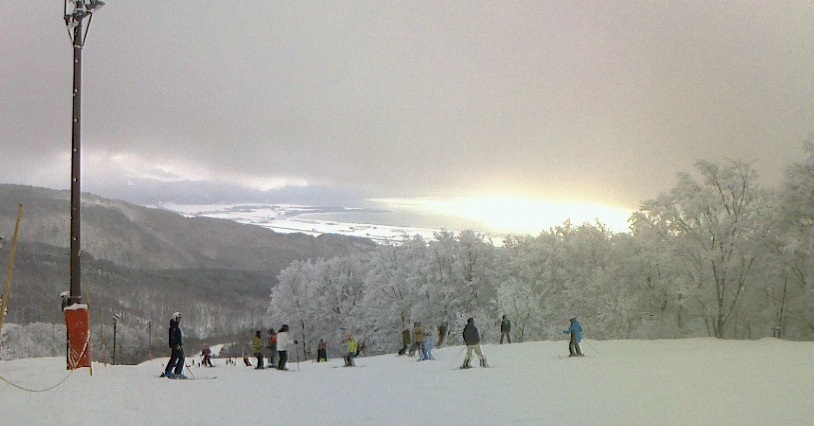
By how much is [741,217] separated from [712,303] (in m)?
7.26

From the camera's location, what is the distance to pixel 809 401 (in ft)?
38.0

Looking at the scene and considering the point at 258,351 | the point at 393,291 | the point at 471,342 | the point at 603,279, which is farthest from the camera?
the point at 393,291

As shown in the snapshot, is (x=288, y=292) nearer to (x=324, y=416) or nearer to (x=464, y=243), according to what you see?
(x=464, y=243)

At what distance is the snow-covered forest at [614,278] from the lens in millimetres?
39531

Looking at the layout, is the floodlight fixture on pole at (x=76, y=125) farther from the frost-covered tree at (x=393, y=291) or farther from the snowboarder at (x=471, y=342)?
the frost-covered tree at (x=393, y=291)

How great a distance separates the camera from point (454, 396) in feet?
44.7

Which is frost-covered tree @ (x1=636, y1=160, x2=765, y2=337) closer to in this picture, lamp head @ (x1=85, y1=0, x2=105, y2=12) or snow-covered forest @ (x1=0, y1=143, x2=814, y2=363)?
snow-covered forest @ (x1=0, y1=143, x2=814, y2=363)

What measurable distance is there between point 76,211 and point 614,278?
4210 centimetres

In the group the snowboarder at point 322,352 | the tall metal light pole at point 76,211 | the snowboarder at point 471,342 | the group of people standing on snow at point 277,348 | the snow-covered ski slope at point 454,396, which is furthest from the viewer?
the snowboarder at point 322,352

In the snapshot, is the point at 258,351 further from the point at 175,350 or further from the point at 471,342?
the point at 471,342

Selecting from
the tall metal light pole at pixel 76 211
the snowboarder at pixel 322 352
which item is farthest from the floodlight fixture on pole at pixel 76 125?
the snowboarder at pixel 322 352

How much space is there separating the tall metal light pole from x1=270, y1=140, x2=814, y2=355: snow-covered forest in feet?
117

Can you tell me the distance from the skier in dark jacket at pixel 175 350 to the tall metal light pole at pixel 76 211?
6.99 ft

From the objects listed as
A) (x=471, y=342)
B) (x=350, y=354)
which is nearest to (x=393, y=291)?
(x=350, y=354)
